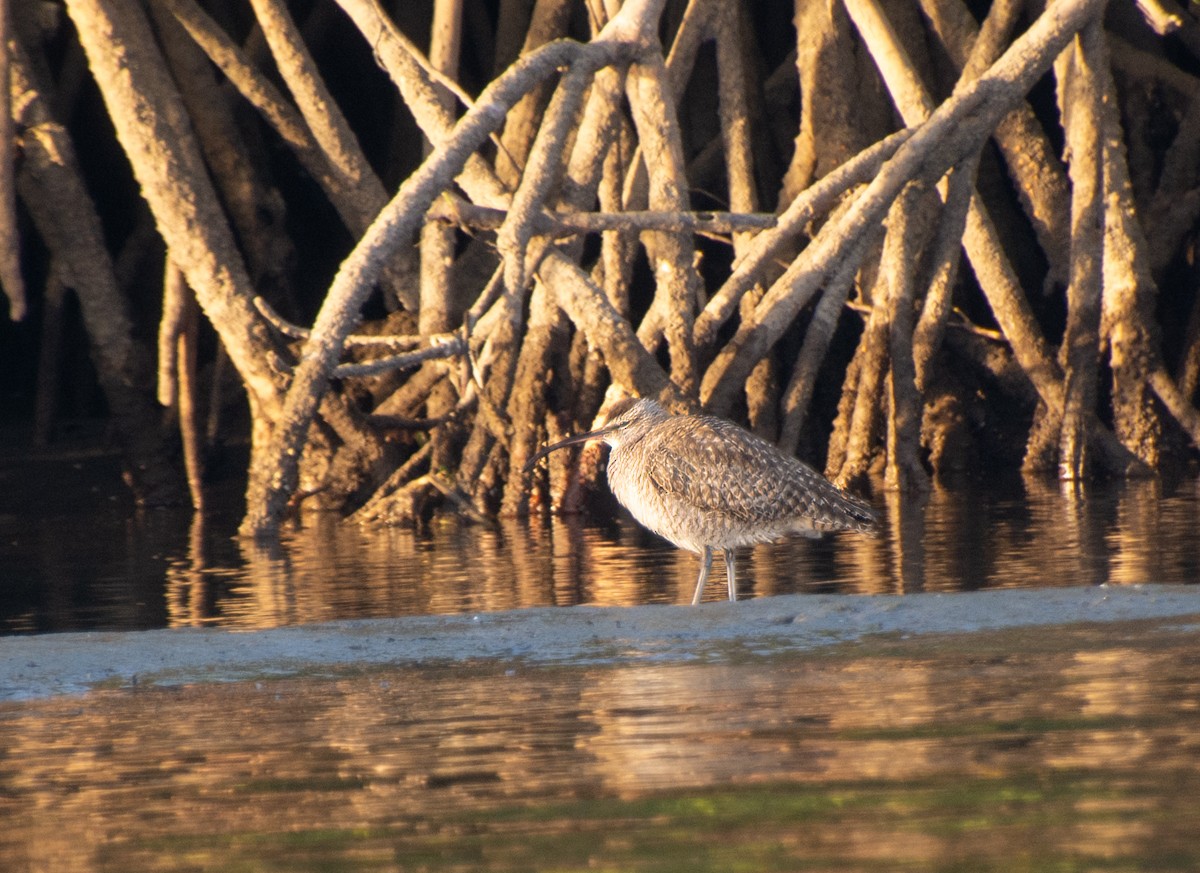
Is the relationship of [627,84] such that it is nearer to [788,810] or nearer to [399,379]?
[399,379]

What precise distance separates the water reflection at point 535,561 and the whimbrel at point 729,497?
272mm

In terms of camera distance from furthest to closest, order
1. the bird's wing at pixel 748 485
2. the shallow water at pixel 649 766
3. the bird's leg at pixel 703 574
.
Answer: the bird's wing at pixel 748 485 → the bird's leg at pixel 703 574 → the shallow water at pixel 649 766

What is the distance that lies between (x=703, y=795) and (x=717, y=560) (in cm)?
549

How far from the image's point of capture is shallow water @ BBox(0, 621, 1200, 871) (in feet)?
13.5

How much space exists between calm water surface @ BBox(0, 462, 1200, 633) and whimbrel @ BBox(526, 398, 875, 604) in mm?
270

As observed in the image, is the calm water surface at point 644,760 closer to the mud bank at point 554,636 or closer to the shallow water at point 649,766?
the shallow water at point 649,766

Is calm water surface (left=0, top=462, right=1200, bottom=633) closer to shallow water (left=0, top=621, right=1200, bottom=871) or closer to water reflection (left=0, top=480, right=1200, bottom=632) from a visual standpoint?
water reflection (left=0, top=480, right=1200, bottom=632)

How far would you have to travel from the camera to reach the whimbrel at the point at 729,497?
8.27 meters

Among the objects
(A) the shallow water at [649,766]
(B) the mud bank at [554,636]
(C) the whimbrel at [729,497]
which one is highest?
(C) the whimbrel at [729,497]

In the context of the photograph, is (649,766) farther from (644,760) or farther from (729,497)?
(729,497)

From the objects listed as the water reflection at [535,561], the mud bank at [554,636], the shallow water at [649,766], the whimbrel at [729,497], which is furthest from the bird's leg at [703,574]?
the shallow water at [649,766]

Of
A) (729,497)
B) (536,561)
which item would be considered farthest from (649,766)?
(536,561)

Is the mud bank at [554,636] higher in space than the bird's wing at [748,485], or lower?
lower

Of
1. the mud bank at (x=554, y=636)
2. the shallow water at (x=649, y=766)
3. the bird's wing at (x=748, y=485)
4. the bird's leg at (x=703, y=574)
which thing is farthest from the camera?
the bird's wing at (x=748, y=485)
